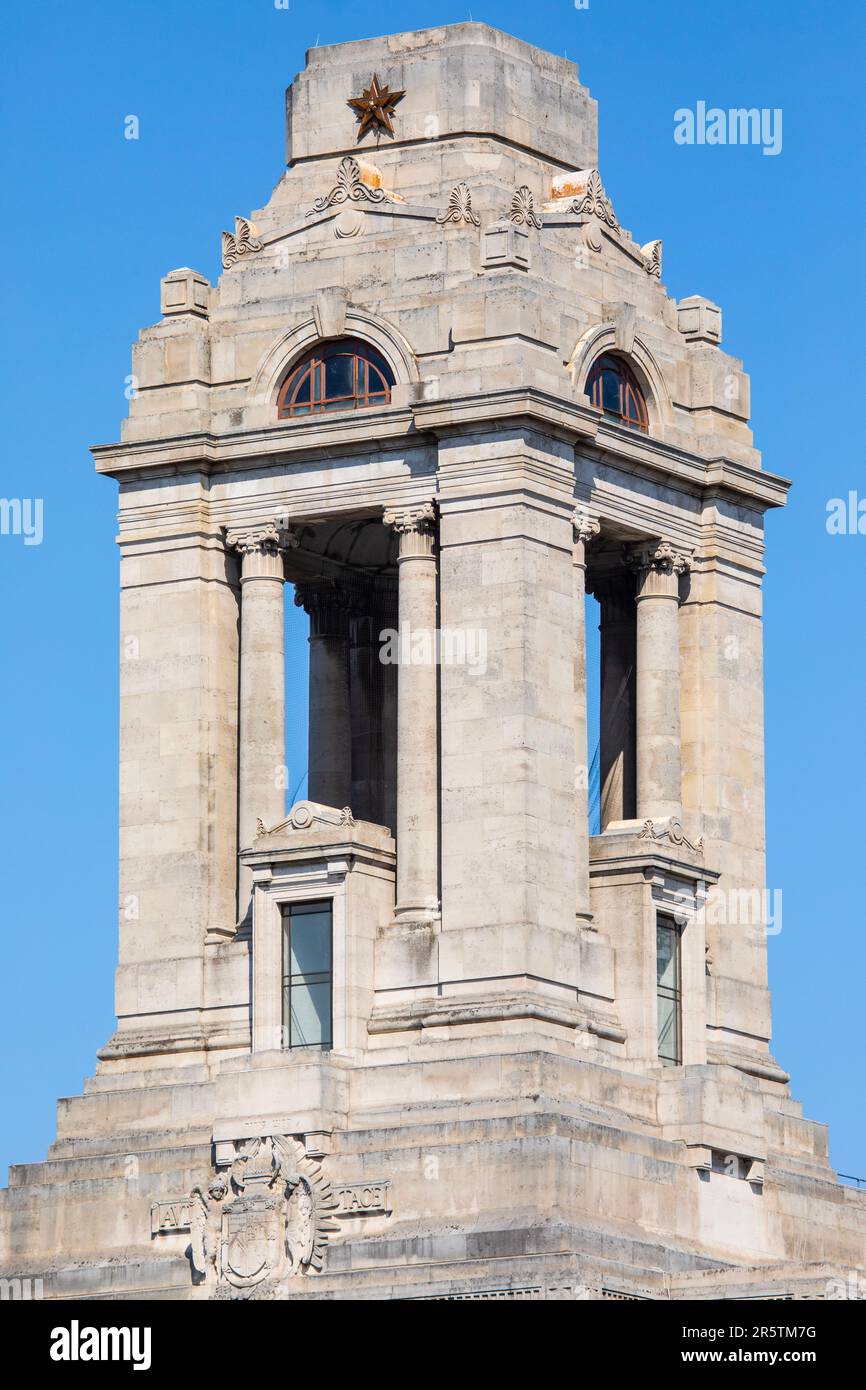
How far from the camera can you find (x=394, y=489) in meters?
94.6

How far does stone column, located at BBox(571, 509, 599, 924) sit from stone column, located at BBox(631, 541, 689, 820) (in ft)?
8.74

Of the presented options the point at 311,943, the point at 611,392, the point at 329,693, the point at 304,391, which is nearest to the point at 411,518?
the point at 304,391

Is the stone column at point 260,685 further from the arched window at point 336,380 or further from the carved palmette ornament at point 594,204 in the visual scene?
the carved palmette ornament at point 594,204

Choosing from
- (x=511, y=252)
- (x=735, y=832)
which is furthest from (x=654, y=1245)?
(x=511, y=252)

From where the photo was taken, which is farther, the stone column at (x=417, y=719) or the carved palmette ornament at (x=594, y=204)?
the carved palmette ornament at (x=594, y=204)

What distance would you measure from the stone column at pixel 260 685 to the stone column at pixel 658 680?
6917 millimetres

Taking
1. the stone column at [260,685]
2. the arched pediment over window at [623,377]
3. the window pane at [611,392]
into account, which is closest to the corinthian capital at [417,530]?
the stone column at [260,685]

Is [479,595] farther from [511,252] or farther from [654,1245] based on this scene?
[654,1245]

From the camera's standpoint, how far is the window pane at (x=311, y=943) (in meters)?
92.8

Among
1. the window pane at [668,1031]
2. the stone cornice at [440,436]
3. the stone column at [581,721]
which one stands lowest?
the window pane at [668,1031]

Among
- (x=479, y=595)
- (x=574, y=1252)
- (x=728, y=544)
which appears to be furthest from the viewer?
(x=728, y=544)

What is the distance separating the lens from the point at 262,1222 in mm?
89500

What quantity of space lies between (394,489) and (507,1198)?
1451 cm

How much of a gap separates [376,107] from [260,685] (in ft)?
38.4
